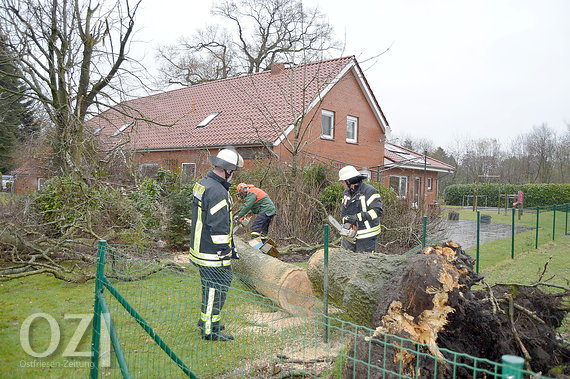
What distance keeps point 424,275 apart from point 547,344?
1.08 metres

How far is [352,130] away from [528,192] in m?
19.7

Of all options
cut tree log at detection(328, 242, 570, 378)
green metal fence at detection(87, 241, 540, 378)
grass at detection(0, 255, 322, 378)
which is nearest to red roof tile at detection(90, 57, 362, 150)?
grass at detection(0, 255, 322, 378)

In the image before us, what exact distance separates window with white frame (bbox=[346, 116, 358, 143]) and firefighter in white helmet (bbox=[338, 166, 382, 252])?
12998 mm

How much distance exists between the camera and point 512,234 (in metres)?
9.69

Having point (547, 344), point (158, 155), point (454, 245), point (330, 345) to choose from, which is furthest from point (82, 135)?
point (547, 344)

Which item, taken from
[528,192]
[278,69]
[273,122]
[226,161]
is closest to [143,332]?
[226,161]

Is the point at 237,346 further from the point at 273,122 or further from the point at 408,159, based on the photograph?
the point at 408,159

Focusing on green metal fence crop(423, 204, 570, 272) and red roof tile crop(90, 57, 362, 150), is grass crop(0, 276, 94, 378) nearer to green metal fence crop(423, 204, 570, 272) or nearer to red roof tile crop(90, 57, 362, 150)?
green metal fence crop(423, 204, 570, 272)

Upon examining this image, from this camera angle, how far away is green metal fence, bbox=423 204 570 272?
9039 millimetres

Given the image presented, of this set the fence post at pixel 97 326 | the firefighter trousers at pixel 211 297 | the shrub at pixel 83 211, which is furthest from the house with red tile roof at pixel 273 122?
the fence post at pixel 97 326

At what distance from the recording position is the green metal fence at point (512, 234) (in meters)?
9.04

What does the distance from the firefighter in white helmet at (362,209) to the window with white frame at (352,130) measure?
1300cm

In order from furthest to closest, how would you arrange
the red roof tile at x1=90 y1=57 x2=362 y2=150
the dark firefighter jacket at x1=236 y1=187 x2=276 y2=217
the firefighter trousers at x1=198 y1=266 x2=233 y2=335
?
the red roof tile at x1=90 y1=57 x2=362 y2=150
the dark firefighter jacket at x1=236 y1=187 x2=276 y2=217
the firefighter trousers at x1=198 y1=266 x2=233 y2=335

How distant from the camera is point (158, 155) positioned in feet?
61.2
